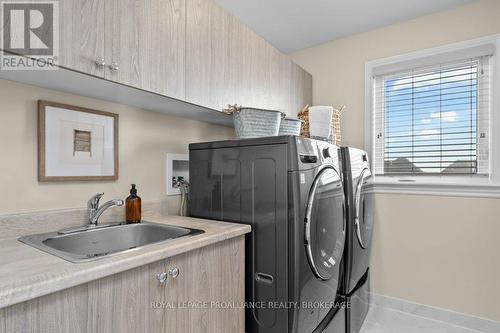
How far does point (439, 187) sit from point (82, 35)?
256 cm

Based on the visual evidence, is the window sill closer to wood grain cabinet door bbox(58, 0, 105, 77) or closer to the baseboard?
the baseboard

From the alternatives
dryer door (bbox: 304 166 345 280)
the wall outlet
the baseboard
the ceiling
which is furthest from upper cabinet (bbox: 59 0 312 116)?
the baseboard

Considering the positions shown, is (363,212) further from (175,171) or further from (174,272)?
(174,272)

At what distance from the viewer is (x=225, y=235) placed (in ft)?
4.17

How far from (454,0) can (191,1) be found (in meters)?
2.01

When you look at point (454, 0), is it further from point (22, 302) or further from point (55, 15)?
point (22, 302)

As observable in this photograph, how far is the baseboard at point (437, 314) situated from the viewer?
2.11 m

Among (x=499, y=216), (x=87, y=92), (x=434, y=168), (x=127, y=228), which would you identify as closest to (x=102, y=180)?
(x=127, y=228)

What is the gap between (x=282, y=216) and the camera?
4.47 feet

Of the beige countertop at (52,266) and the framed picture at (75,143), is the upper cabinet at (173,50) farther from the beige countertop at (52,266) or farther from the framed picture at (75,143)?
the beige countertop at (52,266)

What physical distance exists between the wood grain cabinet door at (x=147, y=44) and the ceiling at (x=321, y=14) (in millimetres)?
949

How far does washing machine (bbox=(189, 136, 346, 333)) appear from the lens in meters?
1.34

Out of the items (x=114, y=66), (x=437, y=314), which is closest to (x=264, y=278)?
(x=114, y=66)

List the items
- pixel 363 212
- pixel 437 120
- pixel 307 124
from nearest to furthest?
pixel 363 212 < pixel 307 124 < pixel 437 120
